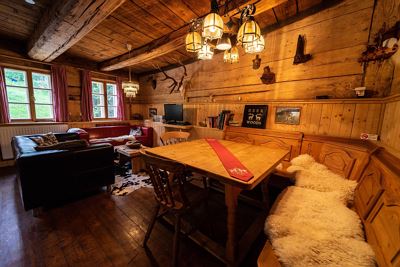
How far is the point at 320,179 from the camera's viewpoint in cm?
163

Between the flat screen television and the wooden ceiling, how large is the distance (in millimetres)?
1403

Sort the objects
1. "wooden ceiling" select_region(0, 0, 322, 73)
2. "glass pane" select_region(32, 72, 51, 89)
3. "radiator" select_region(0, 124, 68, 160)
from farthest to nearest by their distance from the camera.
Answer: "glass pane" select_region(32, 72, 51, 89) < "radiator" select_region(0, 124, 68, 160) < "wooden ceiling" select_region(0, 0, 322, 73)

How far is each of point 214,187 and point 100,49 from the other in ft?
13.3

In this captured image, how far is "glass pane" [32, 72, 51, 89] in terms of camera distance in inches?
157

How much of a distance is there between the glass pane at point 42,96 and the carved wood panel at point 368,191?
20.7 feet

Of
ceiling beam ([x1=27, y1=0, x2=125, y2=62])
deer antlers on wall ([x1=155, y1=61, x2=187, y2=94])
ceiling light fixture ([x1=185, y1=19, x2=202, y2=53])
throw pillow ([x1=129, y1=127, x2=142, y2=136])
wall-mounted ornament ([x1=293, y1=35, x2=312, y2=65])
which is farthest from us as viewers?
throw pillow ([x1=129, y1=127, x2=142, y2=136])

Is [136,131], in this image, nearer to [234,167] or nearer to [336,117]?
[234,167]

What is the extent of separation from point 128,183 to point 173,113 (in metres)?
2.23

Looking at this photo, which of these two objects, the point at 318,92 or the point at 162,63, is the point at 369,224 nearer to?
the point at 318,92

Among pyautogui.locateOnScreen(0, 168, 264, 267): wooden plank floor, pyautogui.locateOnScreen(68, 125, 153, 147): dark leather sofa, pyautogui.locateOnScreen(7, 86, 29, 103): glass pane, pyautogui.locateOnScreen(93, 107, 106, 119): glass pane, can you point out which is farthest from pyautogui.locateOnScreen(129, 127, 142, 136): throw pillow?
pyautogui.locateOnScreen(0, 168, 264, 267): wooden plank floor

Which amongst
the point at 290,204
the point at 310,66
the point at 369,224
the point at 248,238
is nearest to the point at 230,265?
the point at 248,238

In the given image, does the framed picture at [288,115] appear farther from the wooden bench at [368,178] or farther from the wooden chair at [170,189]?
the wooden chair at [170,189]

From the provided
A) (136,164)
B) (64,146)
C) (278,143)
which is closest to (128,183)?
(136,164)

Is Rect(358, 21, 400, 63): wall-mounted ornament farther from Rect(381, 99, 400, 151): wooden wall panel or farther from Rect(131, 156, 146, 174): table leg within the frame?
Rect(131, 156, 146, 174): table leg
